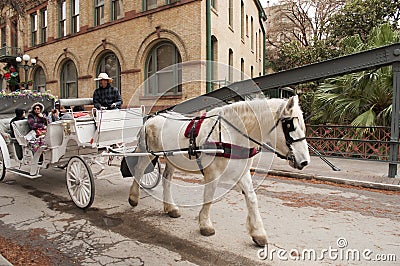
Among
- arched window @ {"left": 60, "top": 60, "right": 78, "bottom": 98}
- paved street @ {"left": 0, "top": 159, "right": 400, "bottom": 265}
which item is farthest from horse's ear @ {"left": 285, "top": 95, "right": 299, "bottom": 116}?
arched window @ {"left": 60, "top": 60, "right": 78, "bottom": 98}

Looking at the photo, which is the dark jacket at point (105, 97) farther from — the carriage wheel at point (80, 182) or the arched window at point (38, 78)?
the arched window at point (38, 78)

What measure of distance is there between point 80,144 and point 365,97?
940cm

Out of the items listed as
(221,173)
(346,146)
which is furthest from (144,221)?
(346,146)

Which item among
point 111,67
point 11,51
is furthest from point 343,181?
point 11,51

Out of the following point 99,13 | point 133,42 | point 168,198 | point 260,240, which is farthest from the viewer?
point 99,13

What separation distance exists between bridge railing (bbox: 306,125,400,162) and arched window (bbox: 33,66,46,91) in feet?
60.4

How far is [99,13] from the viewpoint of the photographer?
56.0 feet

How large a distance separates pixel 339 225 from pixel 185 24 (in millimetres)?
10569

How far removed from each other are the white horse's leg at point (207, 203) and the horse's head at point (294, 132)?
105cm

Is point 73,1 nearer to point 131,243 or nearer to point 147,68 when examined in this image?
point 147,68

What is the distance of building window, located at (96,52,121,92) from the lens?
1609cm

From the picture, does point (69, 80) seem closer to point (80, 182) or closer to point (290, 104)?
point (80, 182)

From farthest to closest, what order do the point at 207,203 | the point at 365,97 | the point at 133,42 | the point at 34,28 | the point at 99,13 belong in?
the point at 34,28, the point at 99,13, the point at 133,42, the point at 365,97, the point at 207,203

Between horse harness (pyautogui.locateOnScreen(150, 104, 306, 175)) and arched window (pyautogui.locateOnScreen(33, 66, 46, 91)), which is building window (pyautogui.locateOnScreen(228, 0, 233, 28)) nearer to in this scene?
horse harness (pyautogui.locateOnScreen(150, 104, 306, 175))
